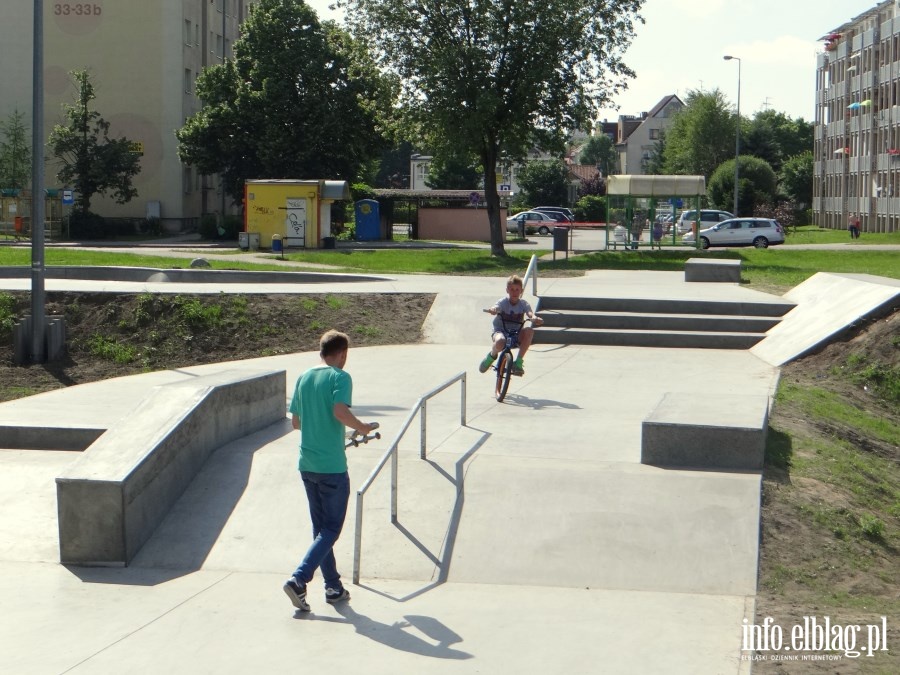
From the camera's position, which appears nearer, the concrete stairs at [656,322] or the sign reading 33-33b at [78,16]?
the concrete stairs at [656,322]

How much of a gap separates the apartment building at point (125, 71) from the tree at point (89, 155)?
395 cm

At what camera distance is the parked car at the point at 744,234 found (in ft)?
153

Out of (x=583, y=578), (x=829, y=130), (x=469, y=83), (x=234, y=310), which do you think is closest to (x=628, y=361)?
(x=234, y=310)

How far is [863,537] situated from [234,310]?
450 inches

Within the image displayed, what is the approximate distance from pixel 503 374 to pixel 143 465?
502 centimetres

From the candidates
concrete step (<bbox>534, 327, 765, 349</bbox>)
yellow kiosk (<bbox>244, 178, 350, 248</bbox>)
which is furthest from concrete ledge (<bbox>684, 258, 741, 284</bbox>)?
yellow kiosk (<bbox>244, 178, 350, 248</bbox>)

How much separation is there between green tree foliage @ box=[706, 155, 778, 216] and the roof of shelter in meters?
35.4

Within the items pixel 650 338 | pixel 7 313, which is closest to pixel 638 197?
pixel 650 338

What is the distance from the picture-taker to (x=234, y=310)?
16828mm

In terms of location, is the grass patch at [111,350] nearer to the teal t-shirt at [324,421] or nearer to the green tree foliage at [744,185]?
the teal t-shirt at [324,421]

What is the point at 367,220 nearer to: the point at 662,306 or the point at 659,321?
the point at 662,306

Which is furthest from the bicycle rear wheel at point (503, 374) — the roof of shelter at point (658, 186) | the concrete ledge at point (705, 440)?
the roof of shelter at point (658, 186)

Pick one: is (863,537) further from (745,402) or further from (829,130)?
(829,130)

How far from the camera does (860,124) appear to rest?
253 feet
